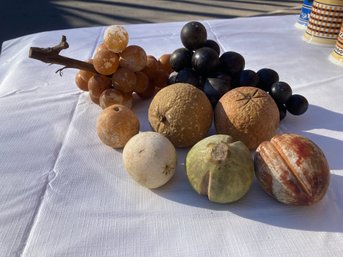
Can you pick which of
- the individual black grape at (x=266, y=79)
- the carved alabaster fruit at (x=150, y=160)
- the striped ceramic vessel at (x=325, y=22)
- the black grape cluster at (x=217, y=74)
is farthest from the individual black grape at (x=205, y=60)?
the striped ceramic vessel at (x=325, y=22)

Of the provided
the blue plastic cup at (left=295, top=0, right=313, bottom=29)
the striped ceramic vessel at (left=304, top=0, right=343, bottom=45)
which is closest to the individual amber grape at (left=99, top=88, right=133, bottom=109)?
the striped ceramic vessel at (left=304, top=0, right=343, bottom=45)

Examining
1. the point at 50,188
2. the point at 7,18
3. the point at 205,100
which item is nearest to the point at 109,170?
the point at 50,188

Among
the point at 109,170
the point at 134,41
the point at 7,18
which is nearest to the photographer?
the point at 109,170

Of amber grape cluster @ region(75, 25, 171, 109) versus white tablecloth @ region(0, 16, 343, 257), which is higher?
amber grape cluster @ region(75, 25, 171, 109)

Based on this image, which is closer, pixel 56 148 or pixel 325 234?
pixel 325 234

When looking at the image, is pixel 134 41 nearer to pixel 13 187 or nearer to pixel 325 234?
pixel 13 187

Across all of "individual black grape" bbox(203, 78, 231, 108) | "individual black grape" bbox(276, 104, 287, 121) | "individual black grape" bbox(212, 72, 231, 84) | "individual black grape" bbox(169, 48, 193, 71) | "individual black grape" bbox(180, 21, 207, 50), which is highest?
"individual black grape" bbox(180, 21, 207, 50)

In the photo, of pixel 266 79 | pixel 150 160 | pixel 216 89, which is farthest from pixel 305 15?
pixel 150 160

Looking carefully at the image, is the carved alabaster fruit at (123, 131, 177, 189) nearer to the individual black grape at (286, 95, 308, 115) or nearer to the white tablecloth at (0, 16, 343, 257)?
the white tablecloth at (0, 16, 343, 257)
